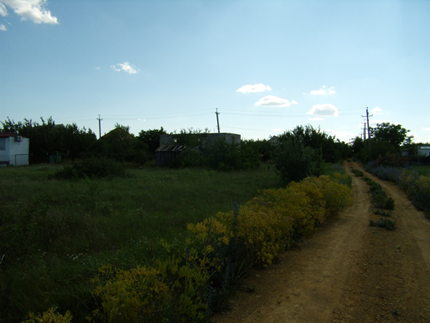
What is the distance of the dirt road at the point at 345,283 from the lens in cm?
348

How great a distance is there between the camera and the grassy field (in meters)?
3.59

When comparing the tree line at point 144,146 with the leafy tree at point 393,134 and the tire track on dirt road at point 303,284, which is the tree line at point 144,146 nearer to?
the tire track on dirt road at point 303,284

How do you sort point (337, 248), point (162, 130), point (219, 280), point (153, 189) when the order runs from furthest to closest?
point (162, 130) < point (153, 189) < point (337, 248) < point (219, 280)

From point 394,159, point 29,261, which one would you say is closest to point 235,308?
point 29,261

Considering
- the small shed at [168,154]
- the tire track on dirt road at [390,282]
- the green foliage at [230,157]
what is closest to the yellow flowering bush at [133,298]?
the tire track on dirt road at [390,282]

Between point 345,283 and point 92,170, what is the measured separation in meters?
15.7

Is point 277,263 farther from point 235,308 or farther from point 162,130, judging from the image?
point 162,130

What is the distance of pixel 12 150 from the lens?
107 ft

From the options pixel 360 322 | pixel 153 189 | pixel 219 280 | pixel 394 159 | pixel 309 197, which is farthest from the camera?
pixel 394 159

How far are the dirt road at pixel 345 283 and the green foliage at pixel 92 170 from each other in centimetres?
1372

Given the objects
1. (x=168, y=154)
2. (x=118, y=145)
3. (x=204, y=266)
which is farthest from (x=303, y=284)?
(x=118, y=145)

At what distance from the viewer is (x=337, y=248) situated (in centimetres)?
579

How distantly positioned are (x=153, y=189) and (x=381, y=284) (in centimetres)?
944

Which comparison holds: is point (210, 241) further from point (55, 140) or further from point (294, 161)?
point (55, 140)
